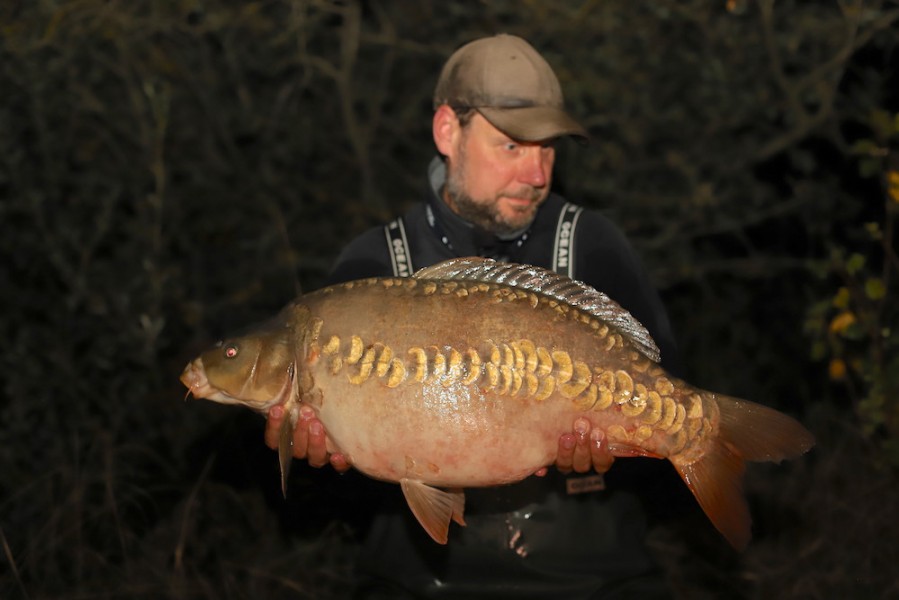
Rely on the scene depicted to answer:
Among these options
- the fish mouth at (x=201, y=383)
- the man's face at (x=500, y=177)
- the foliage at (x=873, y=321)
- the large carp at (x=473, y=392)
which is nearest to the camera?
the large carp at (x=473, y=392)

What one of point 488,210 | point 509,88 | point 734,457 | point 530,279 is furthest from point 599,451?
point 509,88

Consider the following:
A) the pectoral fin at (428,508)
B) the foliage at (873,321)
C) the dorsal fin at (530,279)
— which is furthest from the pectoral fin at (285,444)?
the foliage at (873,321)

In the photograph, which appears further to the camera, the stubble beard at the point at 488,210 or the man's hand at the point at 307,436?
the stubble beard at the point at 488,210

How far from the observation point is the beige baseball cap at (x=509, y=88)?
2.68m

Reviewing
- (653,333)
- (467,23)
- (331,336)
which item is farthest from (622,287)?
(467,23)

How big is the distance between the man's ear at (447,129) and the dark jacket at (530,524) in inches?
5.6

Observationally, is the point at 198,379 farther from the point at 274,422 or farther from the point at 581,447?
the point at 581,447

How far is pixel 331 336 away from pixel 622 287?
86 centimetres

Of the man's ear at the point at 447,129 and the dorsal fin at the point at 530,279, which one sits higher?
the man's ear at the point at 447,129

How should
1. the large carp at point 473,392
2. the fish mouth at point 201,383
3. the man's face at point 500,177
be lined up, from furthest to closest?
1. the man's face at point 500,177
2. the fish mouth at point 201,383
3. the large carp at point 473,392

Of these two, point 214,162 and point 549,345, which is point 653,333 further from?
point 214,162

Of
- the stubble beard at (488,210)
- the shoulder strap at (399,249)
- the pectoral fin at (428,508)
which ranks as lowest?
the pectoral fin at (428,508)

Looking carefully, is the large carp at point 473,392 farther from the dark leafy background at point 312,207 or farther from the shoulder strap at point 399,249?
the dark leafy background at point 312,207

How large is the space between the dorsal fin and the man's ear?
58cm
